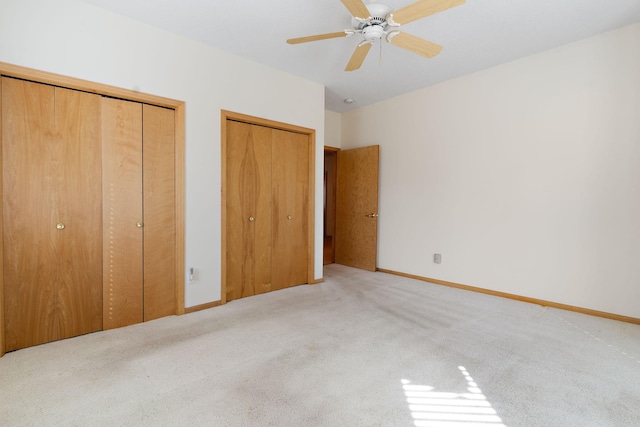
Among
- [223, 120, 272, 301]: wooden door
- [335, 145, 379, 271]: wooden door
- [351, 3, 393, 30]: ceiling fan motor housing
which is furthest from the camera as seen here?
[335, 145, 379, 271]: wooden door

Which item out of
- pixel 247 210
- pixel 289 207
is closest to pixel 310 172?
pixel 289 207

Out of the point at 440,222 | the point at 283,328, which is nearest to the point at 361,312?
the point at 283,328

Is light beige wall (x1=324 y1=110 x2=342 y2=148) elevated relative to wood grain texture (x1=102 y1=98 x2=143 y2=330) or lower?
elevated

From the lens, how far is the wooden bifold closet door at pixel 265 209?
3334 mm

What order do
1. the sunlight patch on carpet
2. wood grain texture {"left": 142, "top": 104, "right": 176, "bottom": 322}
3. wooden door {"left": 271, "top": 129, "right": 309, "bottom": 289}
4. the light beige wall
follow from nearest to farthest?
the sunlight patch on carpet < wood grain texture {"left": 142, "top": 104, "right": 176, "bottom": 322} < wooden door {"left": 271, "top": 129, "right": 309, "bottom": 289} < the light beige wall

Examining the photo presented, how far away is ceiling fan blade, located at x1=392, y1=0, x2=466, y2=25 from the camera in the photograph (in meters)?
1.79

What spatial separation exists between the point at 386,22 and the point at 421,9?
0.32 metres

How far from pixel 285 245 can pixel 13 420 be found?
2618 mm

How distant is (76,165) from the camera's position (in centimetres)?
239

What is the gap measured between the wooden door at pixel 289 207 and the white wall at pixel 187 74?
29cm

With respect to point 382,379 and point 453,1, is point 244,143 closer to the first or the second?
point 453,1

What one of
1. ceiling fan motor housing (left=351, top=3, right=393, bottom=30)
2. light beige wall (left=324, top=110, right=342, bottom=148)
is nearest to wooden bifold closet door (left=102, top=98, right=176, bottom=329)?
ceiling fan motor housing (left=351, top=3, right=393, bottom=30)

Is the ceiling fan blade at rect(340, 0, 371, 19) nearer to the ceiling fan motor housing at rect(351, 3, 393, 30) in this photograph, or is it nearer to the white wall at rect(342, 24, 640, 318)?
the ceiling fan motor housing at rect(351, 3, 393, 30)

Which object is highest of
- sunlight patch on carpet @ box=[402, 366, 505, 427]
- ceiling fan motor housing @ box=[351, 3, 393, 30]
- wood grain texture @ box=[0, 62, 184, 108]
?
ceiling fan motor housing @ box=[351, 3, 393, 30]
